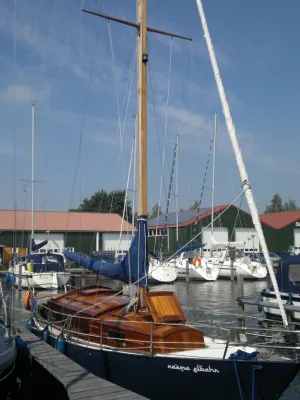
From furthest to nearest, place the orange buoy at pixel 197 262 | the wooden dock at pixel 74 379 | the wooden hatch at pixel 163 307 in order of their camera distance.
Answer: the orange buoy at pixel 197 262 < the wooden hatch at pixel 163 307 < the wooden dock at pixel 74 379

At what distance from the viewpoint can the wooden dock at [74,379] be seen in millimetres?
8867

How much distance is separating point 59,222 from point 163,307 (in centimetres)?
4545

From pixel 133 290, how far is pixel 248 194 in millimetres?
4011

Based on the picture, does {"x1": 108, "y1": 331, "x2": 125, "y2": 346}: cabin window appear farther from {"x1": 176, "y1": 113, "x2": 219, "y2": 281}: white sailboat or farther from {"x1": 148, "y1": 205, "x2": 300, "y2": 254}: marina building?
{"x1": 148, "y1": 205, "x2": 300, "y2": 254}: marina building

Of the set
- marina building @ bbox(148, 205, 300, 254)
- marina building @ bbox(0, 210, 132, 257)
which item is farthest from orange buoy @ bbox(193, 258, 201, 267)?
marina building @ bbox(148, 205, 300, 254)

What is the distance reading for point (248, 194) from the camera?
1030cm

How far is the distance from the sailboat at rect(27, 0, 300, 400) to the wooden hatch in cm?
2

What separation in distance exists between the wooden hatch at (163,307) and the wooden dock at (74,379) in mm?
1961

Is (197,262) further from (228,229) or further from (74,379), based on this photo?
(74,379)

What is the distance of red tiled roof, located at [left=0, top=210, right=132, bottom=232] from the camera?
52.8 m

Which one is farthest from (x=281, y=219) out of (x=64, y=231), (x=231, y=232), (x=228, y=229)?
(x=64, y=231)

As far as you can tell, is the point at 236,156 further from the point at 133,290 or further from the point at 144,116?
the point at 133,290

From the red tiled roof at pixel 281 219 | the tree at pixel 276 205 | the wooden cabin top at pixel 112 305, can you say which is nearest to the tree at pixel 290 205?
the tree at pixel 276 205

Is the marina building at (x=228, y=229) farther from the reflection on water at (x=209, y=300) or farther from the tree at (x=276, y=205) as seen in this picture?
the tree at (x=276, y=205)
